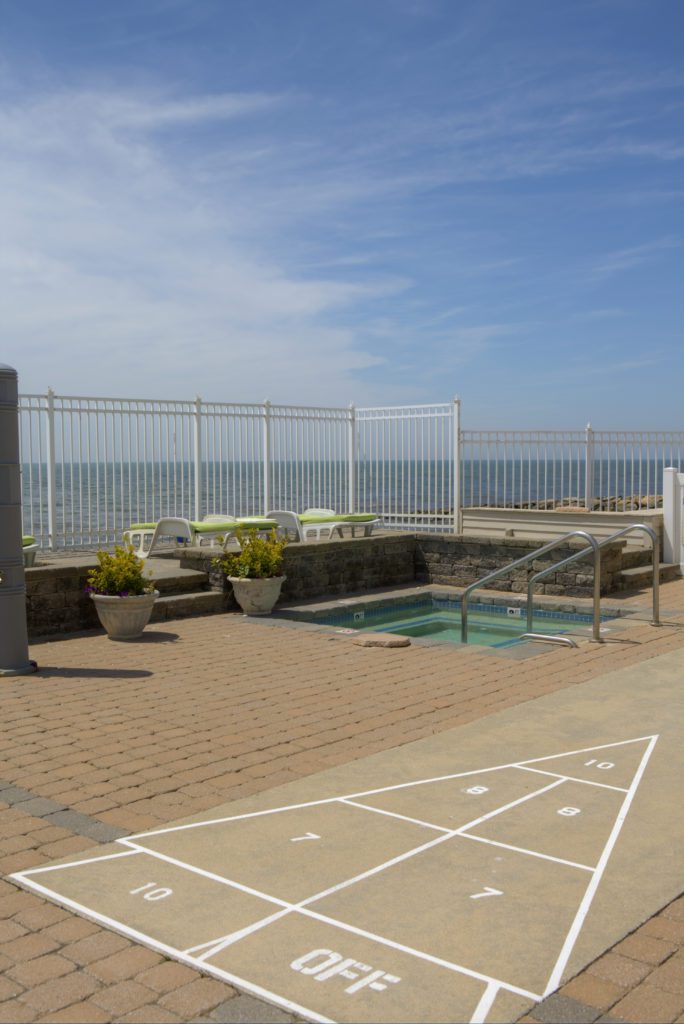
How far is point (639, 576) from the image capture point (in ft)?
42.3

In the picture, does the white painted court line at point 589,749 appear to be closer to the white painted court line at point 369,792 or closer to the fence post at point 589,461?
the white painted court line at point 369,792

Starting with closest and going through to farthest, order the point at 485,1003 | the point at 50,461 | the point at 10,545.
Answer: the point at 485,1003 < the point at 10,545 < the point at 50,461

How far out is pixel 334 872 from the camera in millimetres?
3965

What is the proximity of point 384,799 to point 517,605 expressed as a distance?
749 cm

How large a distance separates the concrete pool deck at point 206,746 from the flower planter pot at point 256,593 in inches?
16.3

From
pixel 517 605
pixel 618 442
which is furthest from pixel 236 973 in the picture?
pixel 618 442

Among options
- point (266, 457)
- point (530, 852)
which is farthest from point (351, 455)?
point (530, 852)

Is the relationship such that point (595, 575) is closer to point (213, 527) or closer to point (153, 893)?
point (213, 527)

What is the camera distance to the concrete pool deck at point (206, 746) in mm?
3082

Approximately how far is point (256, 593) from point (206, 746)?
16.1 ft

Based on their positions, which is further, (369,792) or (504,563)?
(504,563)

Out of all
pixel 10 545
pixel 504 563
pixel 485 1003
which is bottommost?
pixel 485 1003

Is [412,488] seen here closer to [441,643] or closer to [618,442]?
[618,442]

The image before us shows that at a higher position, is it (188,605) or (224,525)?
(224,525)
